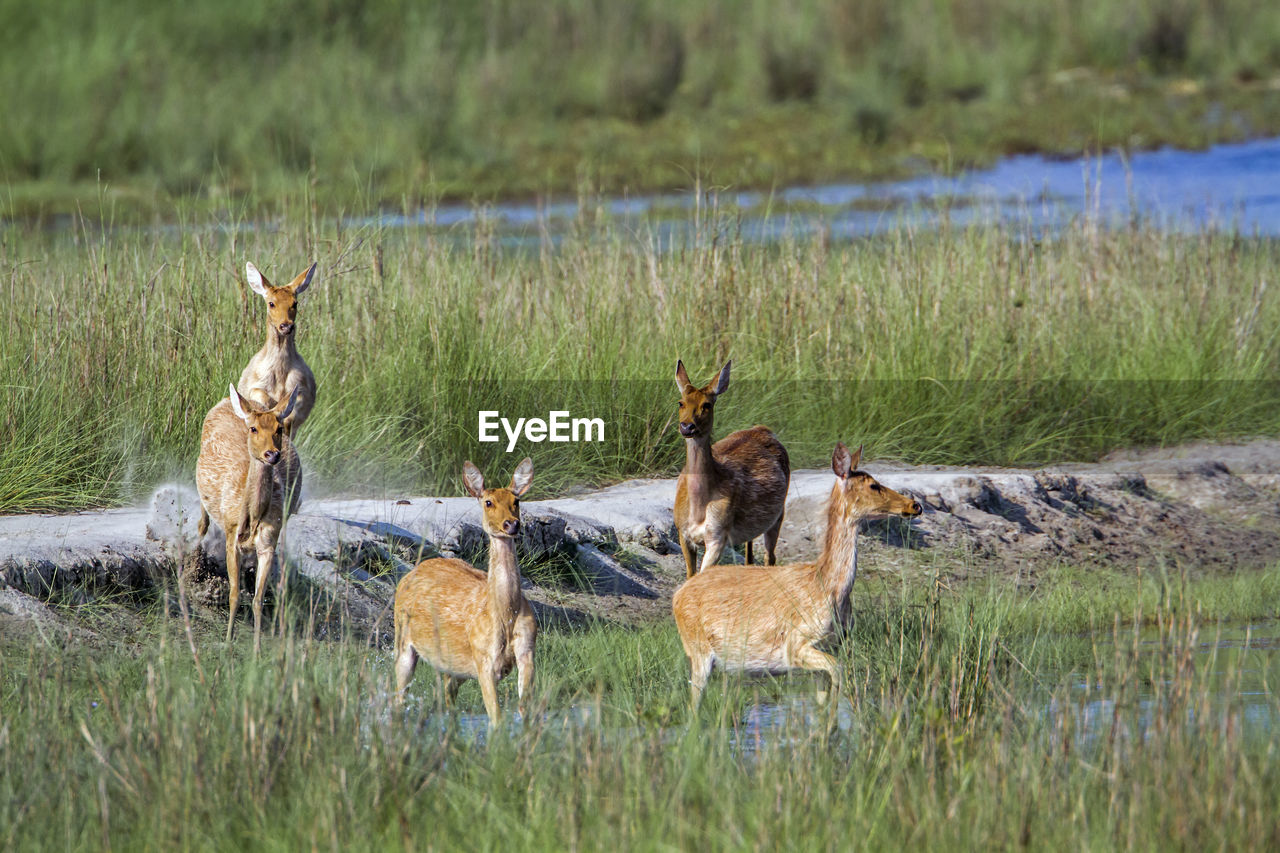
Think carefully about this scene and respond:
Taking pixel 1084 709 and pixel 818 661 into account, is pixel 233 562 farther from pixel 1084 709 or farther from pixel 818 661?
pixel 1084 709

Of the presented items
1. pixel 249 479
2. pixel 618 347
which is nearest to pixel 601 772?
pixel 249 479

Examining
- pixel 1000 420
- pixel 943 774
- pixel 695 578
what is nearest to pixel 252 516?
pixel 695 578

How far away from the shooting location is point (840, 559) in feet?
20.5

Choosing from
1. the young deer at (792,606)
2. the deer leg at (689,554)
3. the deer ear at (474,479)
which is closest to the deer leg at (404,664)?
the deer ear at (474,479)

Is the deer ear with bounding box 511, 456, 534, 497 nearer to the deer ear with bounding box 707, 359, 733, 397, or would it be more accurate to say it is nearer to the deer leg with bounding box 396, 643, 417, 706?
the deer leg with bounding box 396, 643, 417, 706

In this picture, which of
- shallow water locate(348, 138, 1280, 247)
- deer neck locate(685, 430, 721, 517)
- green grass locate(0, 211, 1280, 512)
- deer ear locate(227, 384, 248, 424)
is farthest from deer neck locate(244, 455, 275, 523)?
shallow water locate(348, 138, 1280, 247)

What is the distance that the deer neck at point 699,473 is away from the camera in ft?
25.6

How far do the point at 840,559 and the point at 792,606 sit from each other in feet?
0.79

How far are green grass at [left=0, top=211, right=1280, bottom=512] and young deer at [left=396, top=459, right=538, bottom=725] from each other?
10.6ft

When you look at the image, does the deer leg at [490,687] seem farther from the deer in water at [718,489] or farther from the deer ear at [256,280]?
the deer ear at [256,280]

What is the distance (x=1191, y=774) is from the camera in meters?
4.89

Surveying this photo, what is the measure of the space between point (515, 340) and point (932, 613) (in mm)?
5285

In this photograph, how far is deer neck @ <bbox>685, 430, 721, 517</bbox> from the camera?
25.6 ft

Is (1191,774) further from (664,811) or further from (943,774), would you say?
(664,811)
